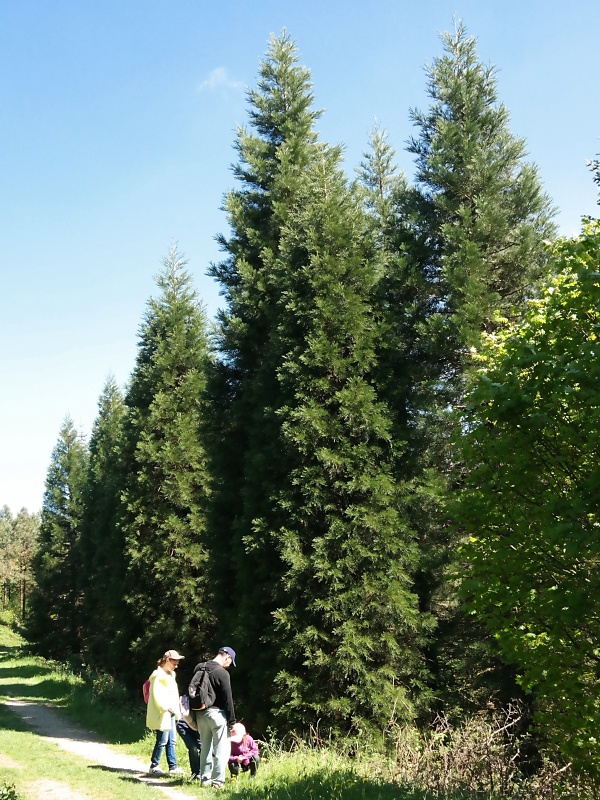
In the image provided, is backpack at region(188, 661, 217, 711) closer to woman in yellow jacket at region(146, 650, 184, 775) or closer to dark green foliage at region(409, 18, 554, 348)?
woman in yellow jacket at region(146, 650, 184, 775)

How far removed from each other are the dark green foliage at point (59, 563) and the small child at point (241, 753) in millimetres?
23919

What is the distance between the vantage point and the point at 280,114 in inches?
573

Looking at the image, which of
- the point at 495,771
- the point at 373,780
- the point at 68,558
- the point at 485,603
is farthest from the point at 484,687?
the point at 68,558

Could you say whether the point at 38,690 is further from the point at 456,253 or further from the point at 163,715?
the point at 456,253

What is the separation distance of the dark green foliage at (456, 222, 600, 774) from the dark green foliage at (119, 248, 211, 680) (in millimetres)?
9142

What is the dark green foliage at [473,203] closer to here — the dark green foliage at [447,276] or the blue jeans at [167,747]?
the dark green foliage at [447,276]

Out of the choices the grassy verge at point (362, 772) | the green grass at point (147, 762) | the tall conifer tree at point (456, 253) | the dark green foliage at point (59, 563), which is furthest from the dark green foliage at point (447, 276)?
the dark green foliage at point (59, 563)

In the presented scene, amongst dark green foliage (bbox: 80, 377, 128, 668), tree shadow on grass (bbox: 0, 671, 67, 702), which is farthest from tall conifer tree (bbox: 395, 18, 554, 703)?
tree shadow on grass (bbox: 0, 671, 67, 702)

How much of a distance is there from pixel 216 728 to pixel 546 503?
4649 millimetres

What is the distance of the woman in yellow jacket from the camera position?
8305 mm

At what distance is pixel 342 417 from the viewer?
400 inches

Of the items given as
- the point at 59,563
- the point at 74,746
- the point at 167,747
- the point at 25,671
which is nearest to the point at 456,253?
the point at 167,747

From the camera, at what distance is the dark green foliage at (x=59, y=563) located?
30.5m

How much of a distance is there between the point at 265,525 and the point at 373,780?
4.35m
